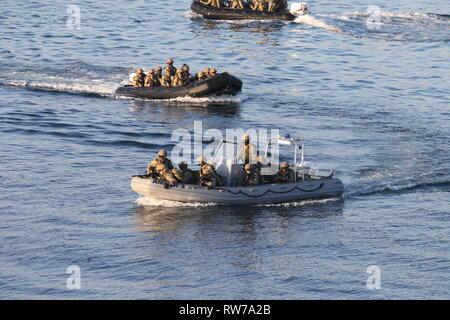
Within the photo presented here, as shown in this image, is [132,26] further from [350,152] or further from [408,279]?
[408,279]

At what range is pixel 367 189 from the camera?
105 ft

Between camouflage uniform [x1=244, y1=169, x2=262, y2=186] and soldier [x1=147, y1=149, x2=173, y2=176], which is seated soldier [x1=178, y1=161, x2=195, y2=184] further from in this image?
camouflage uniform [x1=244, y1=169, x2=262, y2=186]

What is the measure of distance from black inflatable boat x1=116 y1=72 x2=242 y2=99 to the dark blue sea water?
0.47 meters

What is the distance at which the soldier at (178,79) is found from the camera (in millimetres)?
43656

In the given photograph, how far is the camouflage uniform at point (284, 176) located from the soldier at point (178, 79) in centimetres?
1454

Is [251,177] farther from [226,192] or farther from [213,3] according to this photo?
[213,3]

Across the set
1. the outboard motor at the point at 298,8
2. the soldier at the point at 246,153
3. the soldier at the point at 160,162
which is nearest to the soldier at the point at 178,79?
the soldier at the point at 246,153

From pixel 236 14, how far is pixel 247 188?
33.5 metres

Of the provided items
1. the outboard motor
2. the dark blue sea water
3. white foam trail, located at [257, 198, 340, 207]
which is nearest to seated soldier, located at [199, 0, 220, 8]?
the dark blue sea water

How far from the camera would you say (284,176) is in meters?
30.2

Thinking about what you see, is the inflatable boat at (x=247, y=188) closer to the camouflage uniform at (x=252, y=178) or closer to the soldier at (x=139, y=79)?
the camouflage uniform at (x=252, y=178)

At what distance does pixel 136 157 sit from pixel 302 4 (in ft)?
99.9

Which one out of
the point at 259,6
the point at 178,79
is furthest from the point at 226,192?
Answer: the point at 259,6
